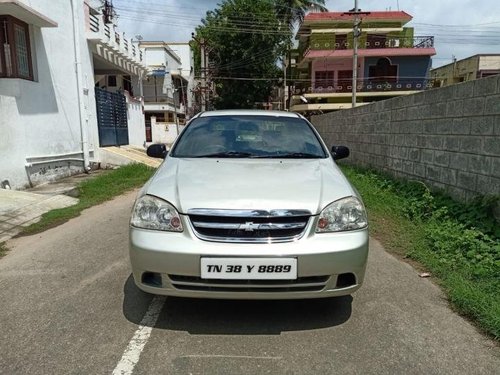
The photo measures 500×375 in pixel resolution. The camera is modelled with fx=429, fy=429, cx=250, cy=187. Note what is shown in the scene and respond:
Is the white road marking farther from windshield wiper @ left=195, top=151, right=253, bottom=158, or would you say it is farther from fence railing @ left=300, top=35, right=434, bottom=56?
fence railing @ left=300, top=35, right=434, bottom=56

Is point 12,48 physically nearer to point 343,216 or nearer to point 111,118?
point 111,118

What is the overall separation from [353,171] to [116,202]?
587 centimetres

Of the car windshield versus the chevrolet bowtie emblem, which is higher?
the car windshield

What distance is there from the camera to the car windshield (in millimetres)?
4047

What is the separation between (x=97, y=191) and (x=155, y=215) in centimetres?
701

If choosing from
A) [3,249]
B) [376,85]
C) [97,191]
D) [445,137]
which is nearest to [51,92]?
[97,191]

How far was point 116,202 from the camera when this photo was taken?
8.49 meters

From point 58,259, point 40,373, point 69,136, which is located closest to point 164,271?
point 40,373

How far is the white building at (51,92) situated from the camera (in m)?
9.22

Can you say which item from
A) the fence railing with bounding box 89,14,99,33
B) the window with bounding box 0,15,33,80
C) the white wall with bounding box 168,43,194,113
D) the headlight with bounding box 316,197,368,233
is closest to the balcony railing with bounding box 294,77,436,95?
the white wall with bounding box 168,43,194,113

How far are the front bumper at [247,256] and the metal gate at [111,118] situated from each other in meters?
13.2

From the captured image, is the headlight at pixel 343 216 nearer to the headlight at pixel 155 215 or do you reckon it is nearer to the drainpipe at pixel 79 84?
the headlight at pixel 155 215

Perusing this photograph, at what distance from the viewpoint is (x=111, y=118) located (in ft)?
54.7

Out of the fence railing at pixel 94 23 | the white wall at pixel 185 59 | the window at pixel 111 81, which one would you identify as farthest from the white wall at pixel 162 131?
the fence railing at pixel 94 23
